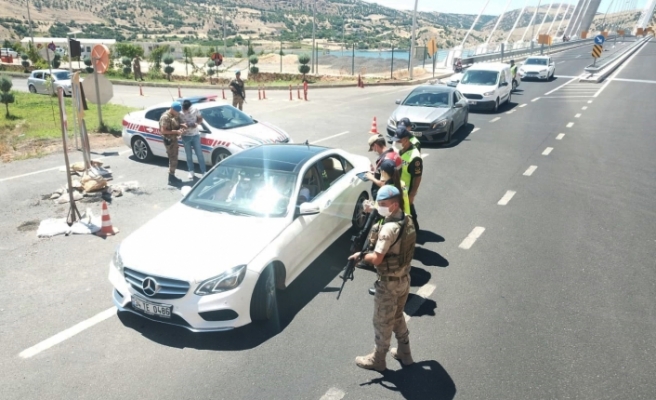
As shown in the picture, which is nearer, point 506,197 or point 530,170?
point 506,197

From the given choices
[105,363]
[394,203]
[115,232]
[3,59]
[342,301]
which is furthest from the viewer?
[3,59]

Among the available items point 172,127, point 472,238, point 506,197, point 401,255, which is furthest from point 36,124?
point 401,255

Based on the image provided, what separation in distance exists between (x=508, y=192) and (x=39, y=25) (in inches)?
5283

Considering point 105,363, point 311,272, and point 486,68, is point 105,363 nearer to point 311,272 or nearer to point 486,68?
point 311,272

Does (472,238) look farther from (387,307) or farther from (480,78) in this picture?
(480,78)

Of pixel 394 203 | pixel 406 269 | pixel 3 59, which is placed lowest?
pixel 3 59

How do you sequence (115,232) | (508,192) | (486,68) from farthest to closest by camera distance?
(486,68) < (508,192) < (115,232)

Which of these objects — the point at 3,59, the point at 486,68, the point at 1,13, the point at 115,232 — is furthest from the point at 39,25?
the point at 115,232

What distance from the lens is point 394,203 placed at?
443 centimetres

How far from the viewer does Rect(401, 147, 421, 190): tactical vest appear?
289 inches

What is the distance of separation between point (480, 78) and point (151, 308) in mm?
19671

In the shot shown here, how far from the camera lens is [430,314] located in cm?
611

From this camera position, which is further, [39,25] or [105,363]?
[39,25]

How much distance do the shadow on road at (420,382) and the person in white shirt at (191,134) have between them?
24.9 feet
